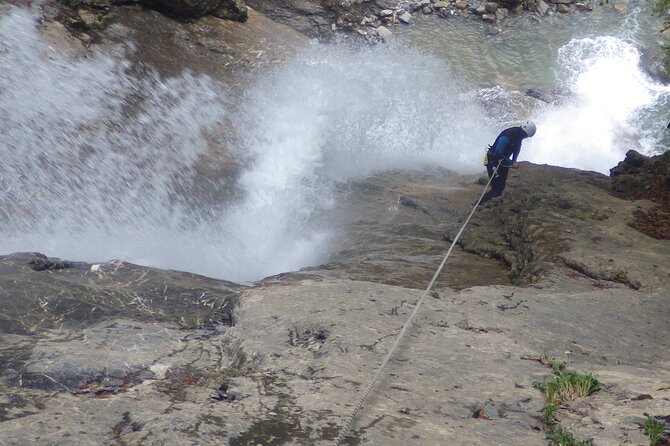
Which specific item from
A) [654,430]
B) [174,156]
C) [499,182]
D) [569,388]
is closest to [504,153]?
[499,182]

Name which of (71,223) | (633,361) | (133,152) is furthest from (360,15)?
(633,361)

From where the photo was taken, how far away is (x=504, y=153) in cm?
1077

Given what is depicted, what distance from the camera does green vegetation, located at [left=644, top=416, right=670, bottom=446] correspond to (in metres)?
3.46

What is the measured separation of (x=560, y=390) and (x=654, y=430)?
0.65 metres

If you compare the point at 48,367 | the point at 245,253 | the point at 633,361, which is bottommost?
the point at 245,253

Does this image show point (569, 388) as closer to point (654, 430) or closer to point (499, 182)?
point (654, 430)

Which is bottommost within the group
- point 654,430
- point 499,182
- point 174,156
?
point 174,156

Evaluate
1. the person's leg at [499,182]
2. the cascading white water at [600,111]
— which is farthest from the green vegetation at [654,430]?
the cascading white water at [600,111]

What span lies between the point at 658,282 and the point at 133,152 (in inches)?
276

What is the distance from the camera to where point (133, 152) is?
1027 centimetres

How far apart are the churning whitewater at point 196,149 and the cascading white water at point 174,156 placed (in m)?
0.02

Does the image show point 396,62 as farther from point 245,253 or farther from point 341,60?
point 245,253

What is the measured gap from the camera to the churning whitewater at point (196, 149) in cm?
882

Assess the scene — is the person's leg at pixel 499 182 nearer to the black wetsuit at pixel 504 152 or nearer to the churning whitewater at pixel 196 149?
Result: the black wetsuit at pixel 504 152
